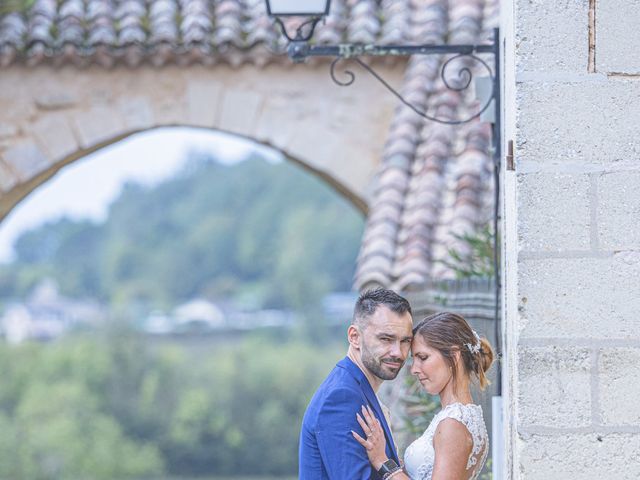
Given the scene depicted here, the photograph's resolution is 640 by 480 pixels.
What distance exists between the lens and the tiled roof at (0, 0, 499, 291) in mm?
9250

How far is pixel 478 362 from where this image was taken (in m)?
3.61

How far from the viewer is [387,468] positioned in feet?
11.1

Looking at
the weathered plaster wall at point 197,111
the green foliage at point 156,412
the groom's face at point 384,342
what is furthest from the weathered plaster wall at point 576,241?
the green foliage at point 156,412

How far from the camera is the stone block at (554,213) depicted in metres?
3.33

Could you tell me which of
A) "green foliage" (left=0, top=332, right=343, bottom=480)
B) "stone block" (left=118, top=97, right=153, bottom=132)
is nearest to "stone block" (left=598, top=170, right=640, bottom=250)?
"stone block" (left=118, top=97, right=153, bottom=132)

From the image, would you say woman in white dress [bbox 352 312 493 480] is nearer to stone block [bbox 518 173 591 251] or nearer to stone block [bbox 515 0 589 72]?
stone block [bbox 518 173 591 251]

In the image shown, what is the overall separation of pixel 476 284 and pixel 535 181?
2.31 meters

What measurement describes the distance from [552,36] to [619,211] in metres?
0.48

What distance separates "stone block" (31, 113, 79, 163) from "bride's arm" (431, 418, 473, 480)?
705cm

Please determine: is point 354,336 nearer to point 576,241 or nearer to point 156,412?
point 576,241

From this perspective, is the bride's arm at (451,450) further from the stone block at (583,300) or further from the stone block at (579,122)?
the stone block at (579,122)

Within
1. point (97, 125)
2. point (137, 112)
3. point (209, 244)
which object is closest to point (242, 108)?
point (137, 112)

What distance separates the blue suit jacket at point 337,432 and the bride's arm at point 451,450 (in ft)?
0.47

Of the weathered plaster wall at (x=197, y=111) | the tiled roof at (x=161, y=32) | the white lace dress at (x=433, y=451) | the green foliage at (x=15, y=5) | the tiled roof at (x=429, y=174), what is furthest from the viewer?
the weathered plaster wall at (x=197, y=111)
